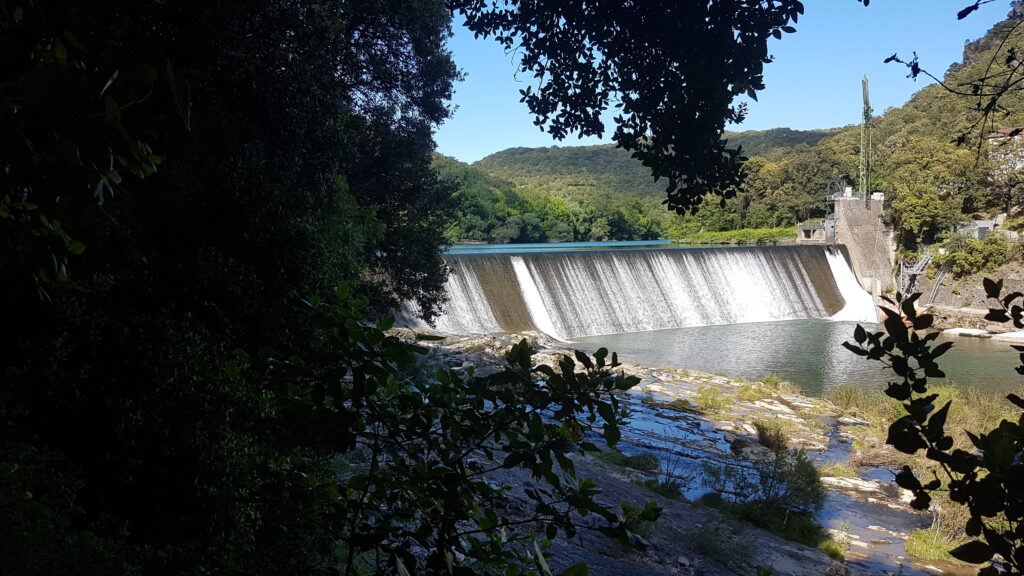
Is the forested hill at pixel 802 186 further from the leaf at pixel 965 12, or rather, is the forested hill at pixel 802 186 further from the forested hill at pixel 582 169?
the leaf at pixel 965 12

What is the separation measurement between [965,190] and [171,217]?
31376 mm

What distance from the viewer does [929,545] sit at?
630 centimetres

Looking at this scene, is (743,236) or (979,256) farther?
(743,236)

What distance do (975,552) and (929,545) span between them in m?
6.37

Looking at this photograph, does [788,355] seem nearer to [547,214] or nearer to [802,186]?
[802,186]

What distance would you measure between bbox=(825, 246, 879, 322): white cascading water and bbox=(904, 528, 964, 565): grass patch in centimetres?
1898

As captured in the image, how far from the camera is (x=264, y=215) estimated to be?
414cm

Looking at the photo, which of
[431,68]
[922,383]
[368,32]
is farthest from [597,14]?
[431,68]

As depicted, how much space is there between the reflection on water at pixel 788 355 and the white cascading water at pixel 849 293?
334 centimetres

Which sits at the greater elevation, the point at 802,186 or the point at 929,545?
the point at 802,186

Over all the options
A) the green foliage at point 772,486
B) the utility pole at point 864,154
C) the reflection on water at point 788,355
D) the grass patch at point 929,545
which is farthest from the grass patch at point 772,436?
the utility pole at point 864,154

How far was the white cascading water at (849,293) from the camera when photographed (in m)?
25.0

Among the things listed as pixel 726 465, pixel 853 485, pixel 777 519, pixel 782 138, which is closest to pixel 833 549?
pixel 777 519

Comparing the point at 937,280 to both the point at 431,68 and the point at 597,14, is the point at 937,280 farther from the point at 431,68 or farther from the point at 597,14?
the point at 597,14
